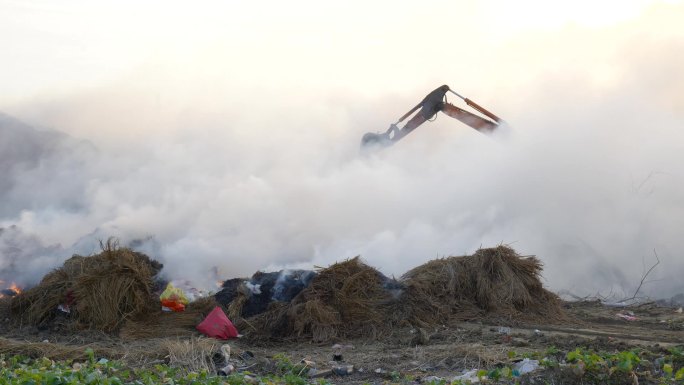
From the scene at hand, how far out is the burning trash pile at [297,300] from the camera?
33.1 ft

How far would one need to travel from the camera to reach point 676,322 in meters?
10.4

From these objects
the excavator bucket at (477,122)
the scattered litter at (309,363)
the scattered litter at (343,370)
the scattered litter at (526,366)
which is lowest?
the scattered litter at (526,366)

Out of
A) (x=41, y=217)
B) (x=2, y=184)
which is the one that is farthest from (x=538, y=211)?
(x=2, y=184)

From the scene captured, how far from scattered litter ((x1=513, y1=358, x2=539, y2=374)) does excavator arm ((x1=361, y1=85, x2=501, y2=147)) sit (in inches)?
435

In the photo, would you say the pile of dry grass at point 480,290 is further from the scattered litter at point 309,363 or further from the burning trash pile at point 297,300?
the scattered litter at point 309,363

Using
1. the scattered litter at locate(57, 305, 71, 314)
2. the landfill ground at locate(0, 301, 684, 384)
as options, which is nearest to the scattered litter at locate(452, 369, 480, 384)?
the landfill ground at locate(0, 301, 684, 384)

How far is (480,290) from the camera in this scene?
10758 mm

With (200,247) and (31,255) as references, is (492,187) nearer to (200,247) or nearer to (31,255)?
(200,247)

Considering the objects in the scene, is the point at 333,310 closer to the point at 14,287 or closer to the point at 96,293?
the point at 96,293

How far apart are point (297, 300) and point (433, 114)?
9479 mm

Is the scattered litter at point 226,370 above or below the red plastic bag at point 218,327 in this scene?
below

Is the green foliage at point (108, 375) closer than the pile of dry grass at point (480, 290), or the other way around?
the green foliage at point (108, 375)

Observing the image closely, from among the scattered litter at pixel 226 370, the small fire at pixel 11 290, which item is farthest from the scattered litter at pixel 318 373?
the small fire at pixel 11 290

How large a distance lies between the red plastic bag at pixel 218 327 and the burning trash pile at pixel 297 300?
0.04ft
